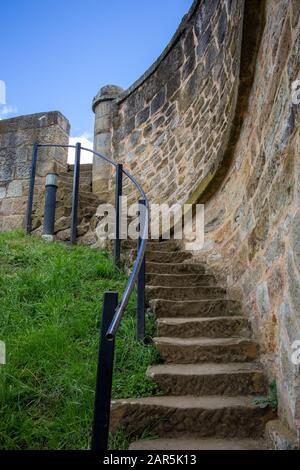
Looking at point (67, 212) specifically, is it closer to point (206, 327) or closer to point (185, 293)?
point (185, 293)

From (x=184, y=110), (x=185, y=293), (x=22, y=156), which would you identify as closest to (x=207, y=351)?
(x=185, y=293)

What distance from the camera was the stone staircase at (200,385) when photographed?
6.17 ft

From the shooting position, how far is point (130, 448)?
1733 mm

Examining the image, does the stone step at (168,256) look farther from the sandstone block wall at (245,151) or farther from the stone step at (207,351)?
the stone step at (207,351)

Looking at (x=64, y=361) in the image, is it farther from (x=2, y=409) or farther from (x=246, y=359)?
(x=246, y=359)

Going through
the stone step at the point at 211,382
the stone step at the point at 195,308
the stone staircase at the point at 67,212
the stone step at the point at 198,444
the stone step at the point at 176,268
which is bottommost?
the stone step at the point at 198,444

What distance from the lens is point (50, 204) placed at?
5262mm

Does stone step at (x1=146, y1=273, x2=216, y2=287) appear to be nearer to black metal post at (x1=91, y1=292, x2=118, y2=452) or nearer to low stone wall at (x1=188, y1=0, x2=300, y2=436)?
low stone wall at (x1=188, y1=0, x2=300, y2=436)

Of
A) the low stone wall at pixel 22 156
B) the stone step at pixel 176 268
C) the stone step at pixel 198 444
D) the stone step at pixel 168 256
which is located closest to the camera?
the stone step at pixel 198 444

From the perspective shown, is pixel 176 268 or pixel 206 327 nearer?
pixel 206 327

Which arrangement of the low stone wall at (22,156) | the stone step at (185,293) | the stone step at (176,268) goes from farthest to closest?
the low stone wall at (22,156) < the stone step at (176,268) < the stone step at (185,293)

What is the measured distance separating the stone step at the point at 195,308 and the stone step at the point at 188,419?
0.95 m

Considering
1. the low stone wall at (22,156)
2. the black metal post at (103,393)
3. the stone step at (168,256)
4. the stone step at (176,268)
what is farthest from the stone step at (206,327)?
the low stone wall at (22,156)

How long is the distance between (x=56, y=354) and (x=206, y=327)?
1070 millimetres
